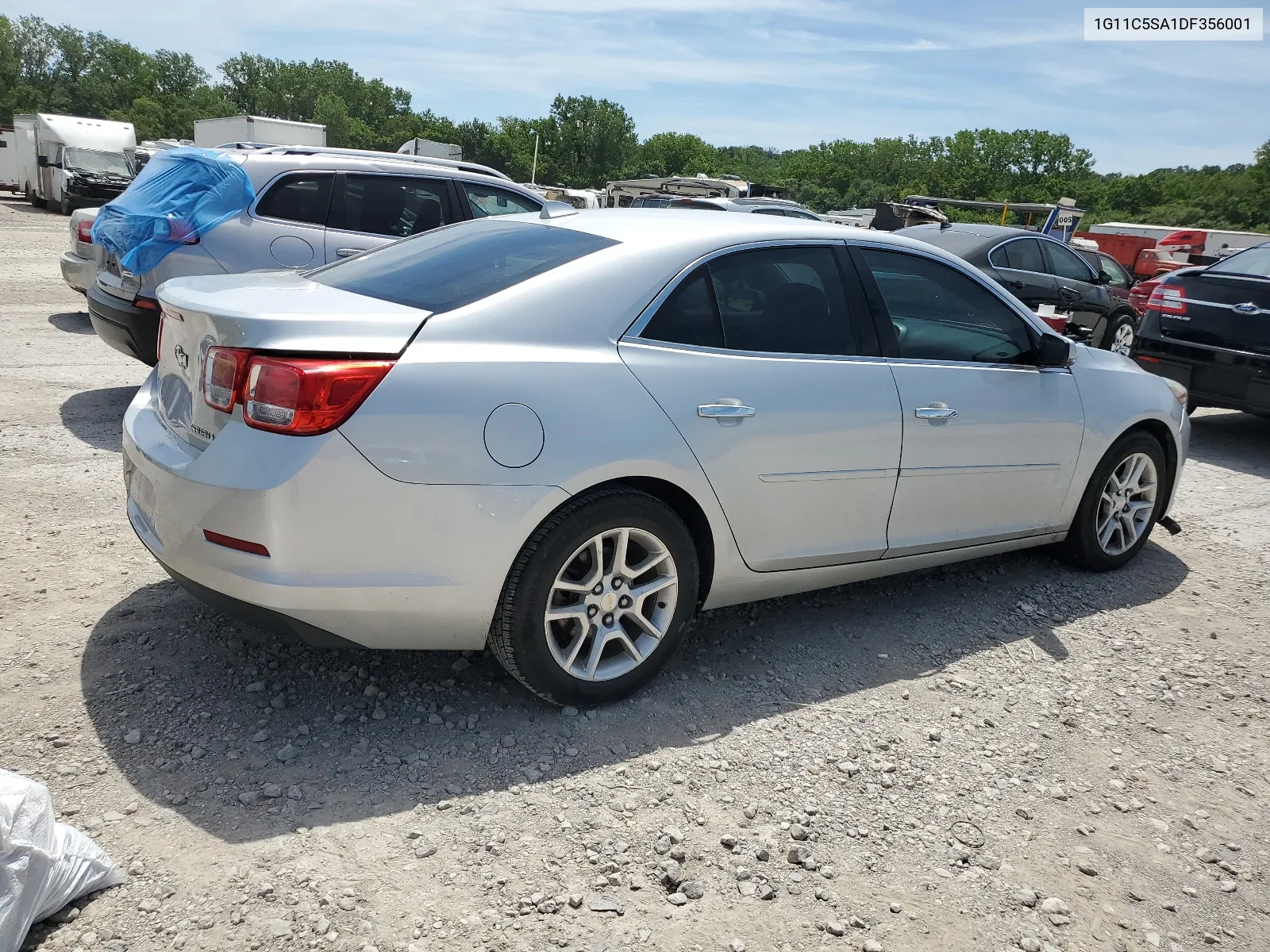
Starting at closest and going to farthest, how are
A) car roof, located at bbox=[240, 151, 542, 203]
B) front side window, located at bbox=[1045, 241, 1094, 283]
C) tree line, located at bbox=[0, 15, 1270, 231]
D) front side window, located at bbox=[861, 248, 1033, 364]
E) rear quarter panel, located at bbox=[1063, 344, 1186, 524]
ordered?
front side window, located at bbox=[861, 248, 1033, 364] < rear quarter panel, located at bbox=[1063, 344, 1186, 524] < car roof, located at bbox=[240, 151, 542, 203] < front side window, located at bbox=[1045, 241, 1094, 283] < tree line, located at bbox=[0, 15, 1270, 231]

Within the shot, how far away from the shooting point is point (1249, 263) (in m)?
8.55

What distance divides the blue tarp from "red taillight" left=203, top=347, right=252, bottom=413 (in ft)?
12.3

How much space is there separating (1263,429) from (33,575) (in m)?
A: 9.97

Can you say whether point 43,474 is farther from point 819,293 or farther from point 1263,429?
point 1263,429

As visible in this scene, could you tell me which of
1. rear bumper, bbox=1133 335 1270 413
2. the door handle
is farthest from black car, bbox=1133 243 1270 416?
the door handle

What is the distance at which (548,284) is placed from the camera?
10.6 feet

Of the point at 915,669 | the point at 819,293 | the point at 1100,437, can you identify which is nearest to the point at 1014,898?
the point at 915,669

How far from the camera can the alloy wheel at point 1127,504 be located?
5031 millimetres

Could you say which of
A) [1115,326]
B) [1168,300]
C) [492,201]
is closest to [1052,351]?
[492,201]

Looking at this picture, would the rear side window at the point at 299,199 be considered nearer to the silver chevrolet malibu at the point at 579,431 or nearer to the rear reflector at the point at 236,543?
the silver chevrolet malibu at the point at 579,431

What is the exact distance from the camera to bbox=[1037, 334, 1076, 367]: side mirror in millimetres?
4438

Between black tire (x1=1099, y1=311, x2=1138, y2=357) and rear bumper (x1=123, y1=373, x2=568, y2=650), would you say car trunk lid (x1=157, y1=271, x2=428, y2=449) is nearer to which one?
rear bumper (x1=123, y1=373, x2=568, y2=650)

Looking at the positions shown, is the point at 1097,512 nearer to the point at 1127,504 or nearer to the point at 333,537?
the point at 1127,504

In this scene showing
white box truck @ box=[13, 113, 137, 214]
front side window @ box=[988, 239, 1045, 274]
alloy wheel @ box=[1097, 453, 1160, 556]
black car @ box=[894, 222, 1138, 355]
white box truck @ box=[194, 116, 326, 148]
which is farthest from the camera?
white box truck @ box=[194, 116, 326, 148]
